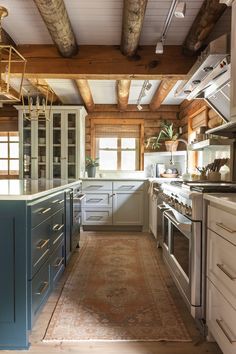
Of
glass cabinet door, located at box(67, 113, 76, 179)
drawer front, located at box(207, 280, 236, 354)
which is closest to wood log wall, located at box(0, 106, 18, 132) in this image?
glass cabinet door, located at box(67, 113, 76, 179)

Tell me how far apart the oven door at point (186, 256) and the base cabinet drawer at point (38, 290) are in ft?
3.11

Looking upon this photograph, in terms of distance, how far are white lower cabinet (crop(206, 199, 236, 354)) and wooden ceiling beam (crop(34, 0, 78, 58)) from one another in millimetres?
1766

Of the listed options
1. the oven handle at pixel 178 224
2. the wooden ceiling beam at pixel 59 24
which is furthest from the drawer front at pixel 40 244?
the wooden ceiling beam at pixel 59 24

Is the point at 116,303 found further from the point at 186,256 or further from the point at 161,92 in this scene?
the point at 161,92

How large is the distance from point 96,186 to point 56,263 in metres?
2.63

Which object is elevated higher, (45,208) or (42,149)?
(42,149)

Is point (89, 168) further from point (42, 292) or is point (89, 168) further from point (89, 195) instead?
point (42, 292)

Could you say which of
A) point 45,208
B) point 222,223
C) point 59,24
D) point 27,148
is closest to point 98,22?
point 59,24

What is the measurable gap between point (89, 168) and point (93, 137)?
2.28 feet

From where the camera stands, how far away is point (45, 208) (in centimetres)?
204

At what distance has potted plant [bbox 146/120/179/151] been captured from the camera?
5.55 metres

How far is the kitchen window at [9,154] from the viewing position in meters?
6.00

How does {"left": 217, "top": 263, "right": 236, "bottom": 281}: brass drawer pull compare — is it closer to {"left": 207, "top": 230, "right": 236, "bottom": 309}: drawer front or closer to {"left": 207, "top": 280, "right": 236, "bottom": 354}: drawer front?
{"left": 207, "top": 230, "right": 236, "bottom": 309}: drawer front

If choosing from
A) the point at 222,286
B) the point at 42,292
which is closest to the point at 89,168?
the point at 42,292
